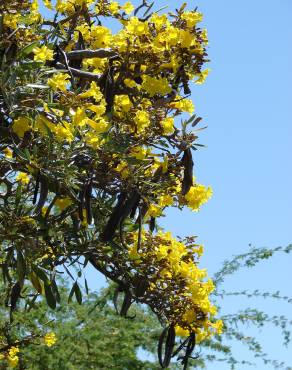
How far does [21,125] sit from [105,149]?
19.6 inches

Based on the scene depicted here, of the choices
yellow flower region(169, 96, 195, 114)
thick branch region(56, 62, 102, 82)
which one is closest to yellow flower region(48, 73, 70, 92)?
thick branch region(56, 62, 102, 82)

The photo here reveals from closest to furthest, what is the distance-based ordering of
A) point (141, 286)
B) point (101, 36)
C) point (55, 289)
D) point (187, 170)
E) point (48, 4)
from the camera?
point (187, 170) < point (55, 289) < point (141, 286) < point (101, 36) < point (48, 4)

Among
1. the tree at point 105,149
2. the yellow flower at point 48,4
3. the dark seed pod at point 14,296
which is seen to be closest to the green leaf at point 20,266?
the tree at point 105,149

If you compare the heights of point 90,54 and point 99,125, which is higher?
point 90,54

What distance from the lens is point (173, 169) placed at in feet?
18.6

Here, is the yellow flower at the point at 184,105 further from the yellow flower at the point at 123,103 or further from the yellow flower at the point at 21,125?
the yellow flower at the point at 21,125

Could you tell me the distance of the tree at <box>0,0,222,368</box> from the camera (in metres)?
5.12

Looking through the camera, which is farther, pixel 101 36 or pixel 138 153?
pixel 101 36

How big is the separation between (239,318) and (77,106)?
29.5 feet

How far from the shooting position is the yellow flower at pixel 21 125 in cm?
508

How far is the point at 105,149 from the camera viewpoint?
5.26m

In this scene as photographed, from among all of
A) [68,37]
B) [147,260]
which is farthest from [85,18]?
[147,260]

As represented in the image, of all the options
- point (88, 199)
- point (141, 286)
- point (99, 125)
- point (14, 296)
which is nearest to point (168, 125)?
point (99, 125)

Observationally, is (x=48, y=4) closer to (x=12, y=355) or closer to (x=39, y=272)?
(x=39, y=272)
